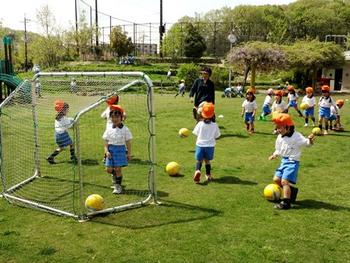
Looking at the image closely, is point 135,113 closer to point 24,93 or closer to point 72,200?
point 24,93

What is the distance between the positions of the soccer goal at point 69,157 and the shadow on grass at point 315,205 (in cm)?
261

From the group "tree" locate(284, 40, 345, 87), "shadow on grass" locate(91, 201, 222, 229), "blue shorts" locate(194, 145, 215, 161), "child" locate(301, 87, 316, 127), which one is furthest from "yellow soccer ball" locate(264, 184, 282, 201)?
"tree" locate(284, 40, 345, 87)

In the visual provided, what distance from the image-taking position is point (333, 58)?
125 feet

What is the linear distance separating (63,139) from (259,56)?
92.0ft

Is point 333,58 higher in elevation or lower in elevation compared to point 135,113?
higher

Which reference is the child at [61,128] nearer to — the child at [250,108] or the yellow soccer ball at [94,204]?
the yellow soccer ball at [94,204]

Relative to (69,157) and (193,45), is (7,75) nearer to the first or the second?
(69,157)

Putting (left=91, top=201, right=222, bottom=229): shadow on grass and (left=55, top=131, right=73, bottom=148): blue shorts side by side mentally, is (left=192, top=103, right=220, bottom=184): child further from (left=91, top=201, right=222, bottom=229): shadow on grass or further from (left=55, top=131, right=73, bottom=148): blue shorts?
(left=55, top=131, right=73, bottom=148): blue shorts

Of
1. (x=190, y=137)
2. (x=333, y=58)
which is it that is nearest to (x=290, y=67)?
(x=333, y=58)

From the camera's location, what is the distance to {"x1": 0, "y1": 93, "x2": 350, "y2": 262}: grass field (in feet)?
19.2

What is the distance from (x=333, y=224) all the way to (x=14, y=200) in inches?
225

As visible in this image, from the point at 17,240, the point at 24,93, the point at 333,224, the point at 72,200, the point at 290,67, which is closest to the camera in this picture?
the point at 17,240

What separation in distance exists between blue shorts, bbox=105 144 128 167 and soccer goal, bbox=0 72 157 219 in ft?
1.75

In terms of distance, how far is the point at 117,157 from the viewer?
26.7 feet
